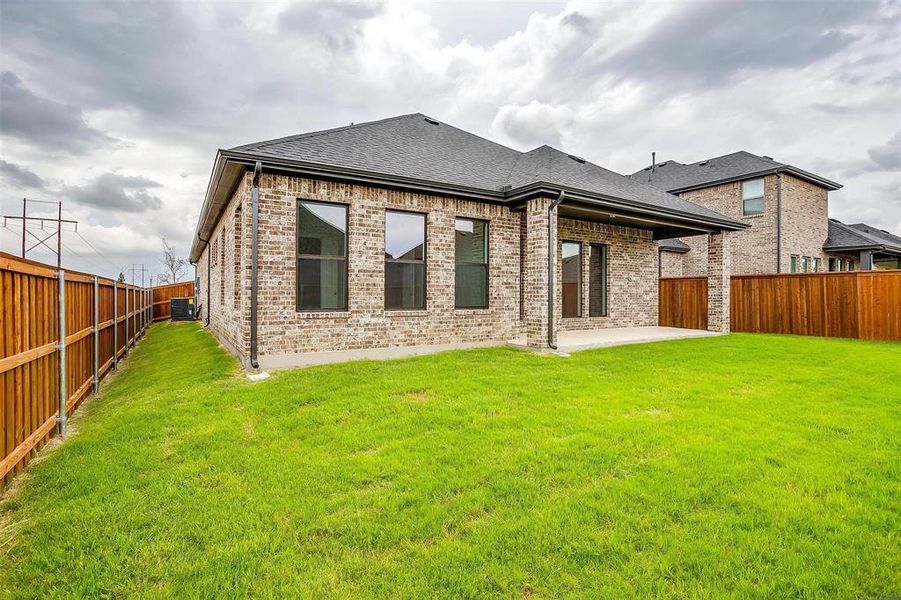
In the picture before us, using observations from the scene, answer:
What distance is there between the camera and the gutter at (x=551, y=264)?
8594mm

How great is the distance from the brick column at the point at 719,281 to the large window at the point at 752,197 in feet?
25.7

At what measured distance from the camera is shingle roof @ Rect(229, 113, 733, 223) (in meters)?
7.98

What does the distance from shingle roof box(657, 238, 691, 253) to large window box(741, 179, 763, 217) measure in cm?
262

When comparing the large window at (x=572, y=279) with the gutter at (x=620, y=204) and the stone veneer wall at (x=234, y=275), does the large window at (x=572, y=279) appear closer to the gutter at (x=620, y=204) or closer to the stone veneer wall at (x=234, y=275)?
the gutter at (x=620, y=204)

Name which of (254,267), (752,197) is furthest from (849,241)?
(254,267)

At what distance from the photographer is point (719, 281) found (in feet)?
41.4

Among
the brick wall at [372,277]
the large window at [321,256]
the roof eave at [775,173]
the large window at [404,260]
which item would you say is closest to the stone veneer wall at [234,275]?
the brick wall at [372,277]

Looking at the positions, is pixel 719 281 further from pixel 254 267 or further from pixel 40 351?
pixel 40 351

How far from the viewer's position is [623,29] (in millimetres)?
10852

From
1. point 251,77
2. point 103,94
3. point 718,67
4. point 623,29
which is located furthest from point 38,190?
point 718,67

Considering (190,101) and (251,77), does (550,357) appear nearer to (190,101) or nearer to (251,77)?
(251,77)

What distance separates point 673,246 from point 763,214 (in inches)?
145

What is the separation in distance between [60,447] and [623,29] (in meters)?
13.2

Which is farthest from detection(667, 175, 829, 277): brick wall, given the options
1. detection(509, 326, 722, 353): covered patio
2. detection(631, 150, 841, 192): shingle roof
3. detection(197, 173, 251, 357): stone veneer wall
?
detection(197, 173, 251, 357): stone veneer wall
